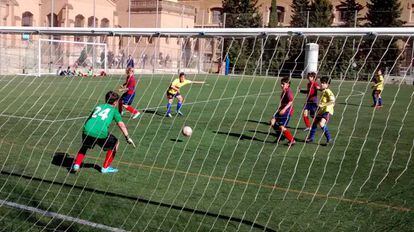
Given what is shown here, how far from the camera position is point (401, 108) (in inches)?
822

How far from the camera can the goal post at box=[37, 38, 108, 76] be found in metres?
34.4

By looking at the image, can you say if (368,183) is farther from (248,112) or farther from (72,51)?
(72,51)

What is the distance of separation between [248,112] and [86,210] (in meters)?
11.7

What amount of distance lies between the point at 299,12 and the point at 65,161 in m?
46.4

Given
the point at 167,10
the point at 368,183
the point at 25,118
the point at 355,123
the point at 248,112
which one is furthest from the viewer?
the point at 167,10

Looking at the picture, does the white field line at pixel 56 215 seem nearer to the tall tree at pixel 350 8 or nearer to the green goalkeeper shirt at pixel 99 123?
the green goalkeeper shirt at pixel 99 123

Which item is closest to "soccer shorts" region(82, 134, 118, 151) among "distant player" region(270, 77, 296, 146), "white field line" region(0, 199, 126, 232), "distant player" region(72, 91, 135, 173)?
"distant player" region(72, 91, 135, 173)

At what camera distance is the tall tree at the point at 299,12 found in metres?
49.9

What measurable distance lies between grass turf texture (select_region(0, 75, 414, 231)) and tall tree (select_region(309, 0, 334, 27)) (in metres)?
33.5

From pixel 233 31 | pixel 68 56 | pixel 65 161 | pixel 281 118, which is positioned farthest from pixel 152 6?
pixel 233 31

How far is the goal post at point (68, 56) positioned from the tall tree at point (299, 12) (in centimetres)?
2106

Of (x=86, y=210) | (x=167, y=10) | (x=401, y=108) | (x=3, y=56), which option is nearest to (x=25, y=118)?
(x=86, y=210)

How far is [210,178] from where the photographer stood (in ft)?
25.9

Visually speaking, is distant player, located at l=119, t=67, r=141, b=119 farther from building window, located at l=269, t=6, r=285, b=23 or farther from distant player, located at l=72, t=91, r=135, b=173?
building window, located at l=269, t=6, r=285, b=23
